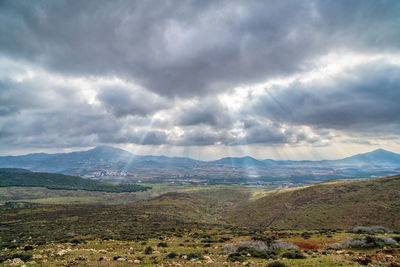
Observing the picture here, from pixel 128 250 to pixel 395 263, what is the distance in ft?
98.8

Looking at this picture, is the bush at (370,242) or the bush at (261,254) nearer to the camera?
the bush at (261,254)

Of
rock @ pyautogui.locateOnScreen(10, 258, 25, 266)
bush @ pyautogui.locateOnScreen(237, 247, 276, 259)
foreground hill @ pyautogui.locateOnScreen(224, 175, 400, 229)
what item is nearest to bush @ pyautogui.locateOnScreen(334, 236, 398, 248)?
bush @ pyautogui.locateOnScreen(237, 247, 276, 259)

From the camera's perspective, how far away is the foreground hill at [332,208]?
61.8 metres

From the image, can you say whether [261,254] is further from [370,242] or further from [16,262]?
[16,262]

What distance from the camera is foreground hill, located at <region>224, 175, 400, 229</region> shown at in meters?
61.8

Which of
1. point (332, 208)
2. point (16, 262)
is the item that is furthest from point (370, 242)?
point (332, 208)

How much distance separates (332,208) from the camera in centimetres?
7562

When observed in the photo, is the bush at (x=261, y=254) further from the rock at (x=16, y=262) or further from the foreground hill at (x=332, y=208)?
the foreground hill at (x=332, y=208)

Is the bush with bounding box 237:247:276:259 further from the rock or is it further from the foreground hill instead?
the foreground hill

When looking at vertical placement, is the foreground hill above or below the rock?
below

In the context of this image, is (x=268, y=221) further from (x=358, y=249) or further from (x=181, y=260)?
(x=181, y=260)

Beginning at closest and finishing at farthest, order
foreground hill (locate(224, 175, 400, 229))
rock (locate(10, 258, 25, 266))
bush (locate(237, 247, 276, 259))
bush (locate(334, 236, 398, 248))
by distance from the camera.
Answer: rock (locate(10, 258, 25, 266)) → bush (locate(237, 247, 276, 259)) → bush (locate(334, 236, 398, 248)) → foreground hill (locate(224, 175, 400, 229))

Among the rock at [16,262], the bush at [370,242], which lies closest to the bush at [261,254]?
the bush at [370,242]

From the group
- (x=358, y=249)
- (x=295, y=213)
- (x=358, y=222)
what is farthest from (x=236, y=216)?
(x=358, y=249)
